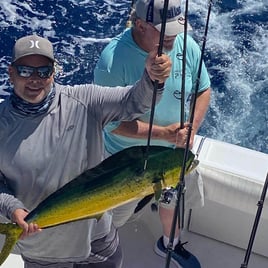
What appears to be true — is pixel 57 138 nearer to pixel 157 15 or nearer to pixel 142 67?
pixel 142 67

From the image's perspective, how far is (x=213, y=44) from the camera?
6.73m

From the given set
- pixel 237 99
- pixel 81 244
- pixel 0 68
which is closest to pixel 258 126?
pixel 237 99

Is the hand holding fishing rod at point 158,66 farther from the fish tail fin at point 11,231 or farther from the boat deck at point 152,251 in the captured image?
the boat deck at point 152,251

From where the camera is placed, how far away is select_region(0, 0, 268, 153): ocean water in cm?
577

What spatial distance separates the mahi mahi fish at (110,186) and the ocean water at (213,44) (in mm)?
3630

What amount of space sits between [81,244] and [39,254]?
16cm

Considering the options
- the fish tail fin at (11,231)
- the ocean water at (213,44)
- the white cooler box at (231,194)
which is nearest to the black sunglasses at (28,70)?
the fish tail fin at (11,231)

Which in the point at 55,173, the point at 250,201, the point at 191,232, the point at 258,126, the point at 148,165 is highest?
the point at 148,165

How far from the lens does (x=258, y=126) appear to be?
571cm

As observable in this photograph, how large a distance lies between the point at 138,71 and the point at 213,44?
4308 millimetres

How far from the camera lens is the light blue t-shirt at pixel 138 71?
2.55 metres

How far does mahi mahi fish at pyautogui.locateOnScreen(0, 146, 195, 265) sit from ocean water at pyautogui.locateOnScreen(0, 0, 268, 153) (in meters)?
3.63

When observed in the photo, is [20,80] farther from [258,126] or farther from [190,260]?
[258,126]

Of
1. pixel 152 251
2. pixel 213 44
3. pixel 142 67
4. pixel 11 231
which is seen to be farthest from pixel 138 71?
pixel 213 44
